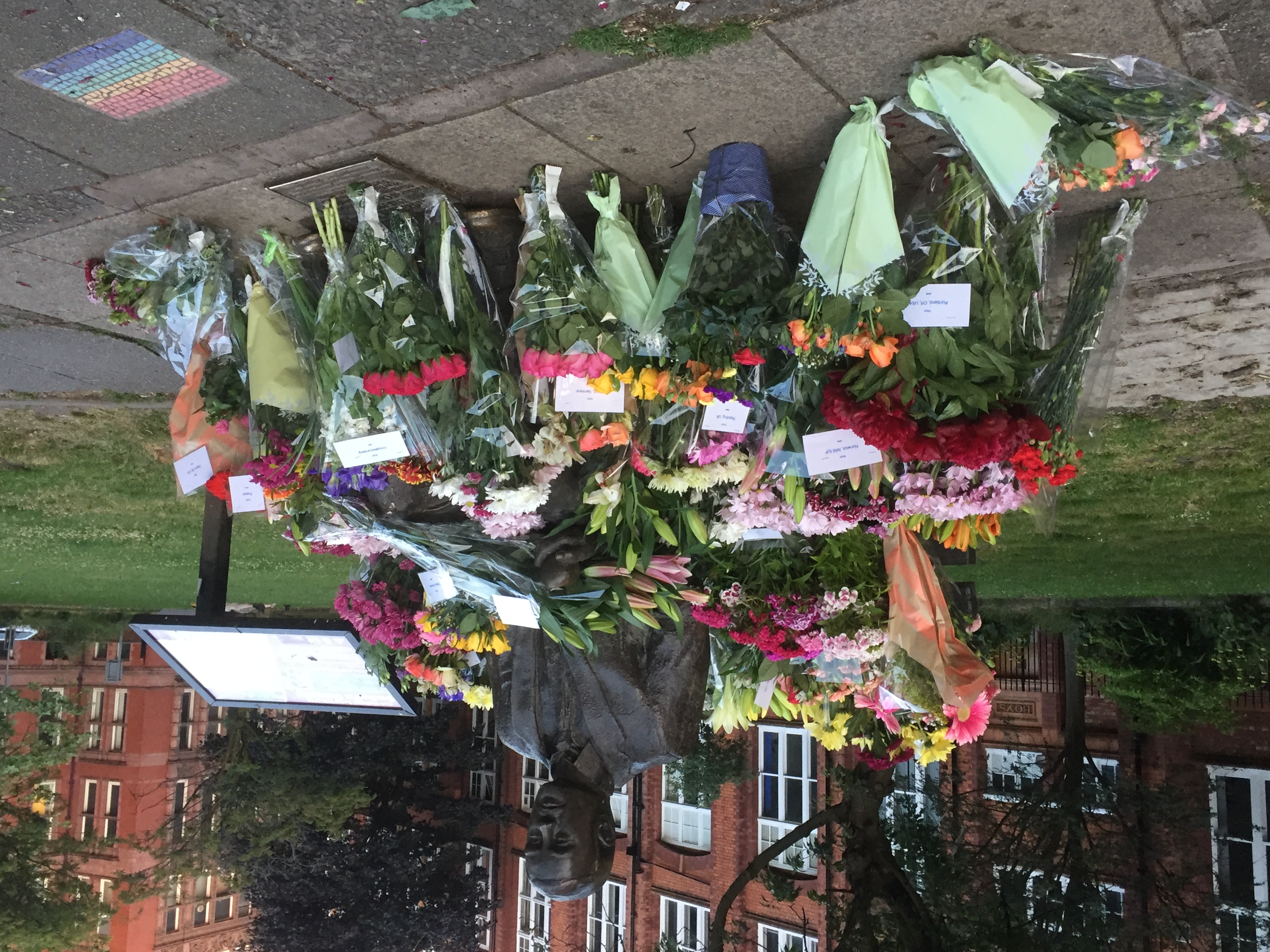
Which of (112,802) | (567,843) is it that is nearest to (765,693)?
(567,843)

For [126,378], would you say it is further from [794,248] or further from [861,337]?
[861,337]

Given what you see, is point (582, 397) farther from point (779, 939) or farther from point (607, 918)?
point (607, 918)

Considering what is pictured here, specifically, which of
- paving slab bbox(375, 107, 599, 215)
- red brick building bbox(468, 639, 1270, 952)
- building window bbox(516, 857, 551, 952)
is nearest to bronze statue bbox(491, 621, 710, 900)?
paving slab bbox(375, 107, 599, 215)

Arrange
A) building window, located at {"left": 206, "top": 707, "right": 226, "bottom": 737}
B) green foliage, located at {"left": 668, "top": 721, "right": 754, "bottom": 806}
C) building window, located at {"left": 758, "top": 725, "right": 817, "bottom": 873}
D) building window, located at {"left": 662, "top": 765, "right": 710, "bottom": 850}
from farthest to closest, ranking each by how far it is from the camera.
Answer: building window, located at {"left": 206, "top": 707, "right": 226, "bottom": 737} < building window, located at {"left": 662, "top": 765, "right": 710, "bottom": 850} < building window, located at {"left": 758, "top": 725, "right": 817, "bottom": 873} < green foliage, located at {"left": 668, "top": 721, "right": 754, "bottom": 806}

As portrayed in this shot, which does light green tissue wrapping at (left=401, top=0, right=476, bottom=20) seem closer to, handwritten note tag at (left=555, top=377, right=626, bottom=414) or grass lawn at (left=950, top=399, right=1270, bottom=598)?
handwritten note tag at (left=555, top=377, right=626, bottom=414)

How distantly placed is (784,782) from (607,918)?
4.30m

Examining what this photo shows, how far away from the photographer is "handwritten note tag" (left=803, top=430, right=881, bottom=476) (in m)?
2.99

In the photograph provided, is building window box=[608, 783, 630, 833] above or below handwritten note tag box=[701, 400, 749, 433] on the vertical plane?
below

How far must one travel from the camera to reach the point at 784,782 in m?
11.7

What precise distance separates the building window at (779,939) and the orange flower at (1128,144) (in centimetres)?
1045

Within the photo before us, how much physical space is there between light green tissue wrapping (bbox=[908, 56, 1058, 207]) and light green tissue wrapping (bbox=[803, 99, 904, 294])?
187 millimetres

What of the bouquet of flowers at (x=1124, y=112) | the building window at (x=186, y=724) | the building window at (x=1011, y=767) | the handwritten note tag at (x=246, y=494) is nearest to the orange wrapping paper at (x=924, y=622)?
the bouquet of flowers at (x=1124, y=112)

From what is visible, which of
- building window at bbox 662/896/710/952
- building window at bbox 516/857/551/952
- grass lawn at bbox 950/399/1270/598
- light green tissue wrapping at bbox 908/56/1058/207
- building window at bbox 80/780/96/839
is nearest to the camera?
light green tissue wrapping at bbox 908/56/1058/207

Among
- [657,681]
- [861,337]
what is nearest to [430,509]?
[657,681]
